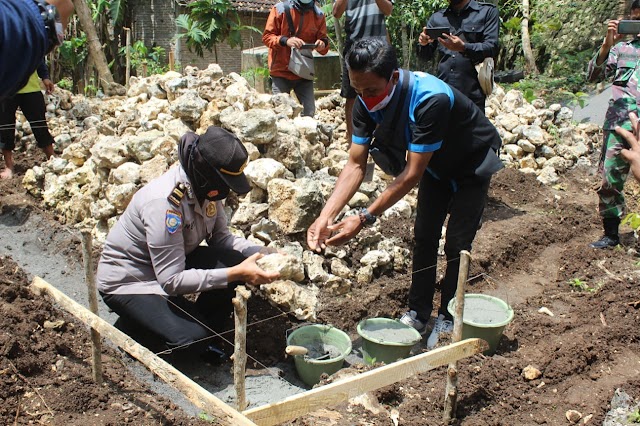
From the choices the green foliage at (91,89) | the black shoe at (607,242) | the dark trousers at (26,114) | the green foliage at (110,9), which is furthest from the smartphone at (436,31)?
the green foliage at (110,9)

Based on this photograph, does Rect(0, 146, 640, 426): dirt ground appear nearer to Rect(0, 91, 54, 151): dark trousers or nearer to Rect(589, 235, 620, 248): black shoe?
Rect(589, 235, 620, 248): black shoe

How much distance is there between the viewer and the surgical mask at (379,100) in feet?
11.1

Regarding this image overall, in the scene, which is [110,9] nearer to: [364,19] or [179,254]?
[364,19]

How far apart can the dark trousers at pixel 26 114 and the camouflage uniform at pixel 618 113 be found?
5588 millimetres

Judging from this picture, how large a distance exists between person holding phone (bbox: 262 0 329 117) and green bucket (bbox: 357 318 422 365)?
339 cm

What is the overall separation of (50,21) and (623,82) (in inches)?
200

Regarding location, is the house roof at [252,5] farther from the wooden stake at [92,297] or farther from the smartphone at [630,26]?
the wooden stake at [92,297]

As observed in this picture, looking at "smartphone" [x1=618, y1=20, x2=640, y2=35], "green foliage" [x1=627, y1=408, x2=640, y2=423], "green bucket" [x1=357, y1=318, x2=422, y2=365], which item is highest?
"smartphone" [x1=618, y1=20, x2=640, y2=35]

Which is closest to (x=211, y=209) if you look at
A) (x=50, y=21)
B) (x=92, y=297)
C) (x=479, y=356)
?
(x=92, y=297)

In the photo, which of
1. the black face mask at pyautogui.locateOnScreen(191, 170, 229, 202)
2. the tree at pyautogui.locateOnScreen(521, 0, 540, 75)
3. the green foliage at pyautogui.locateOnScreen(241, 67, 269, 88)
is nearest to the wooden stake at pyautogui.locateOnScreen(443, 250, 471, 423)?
the black face mask at pyautogui.locateOnScreen(191, 170, 229, 202)

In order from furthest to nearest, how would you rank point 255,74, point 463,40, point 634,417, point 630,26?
point 255,74 < point 463,40 < point 630,26 < point 634,417

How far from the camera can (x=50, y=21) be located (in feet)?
5.50

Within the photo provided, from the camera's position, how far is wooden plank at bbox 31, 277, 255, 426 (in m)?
2.56

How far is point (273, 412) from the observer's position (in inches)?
108
